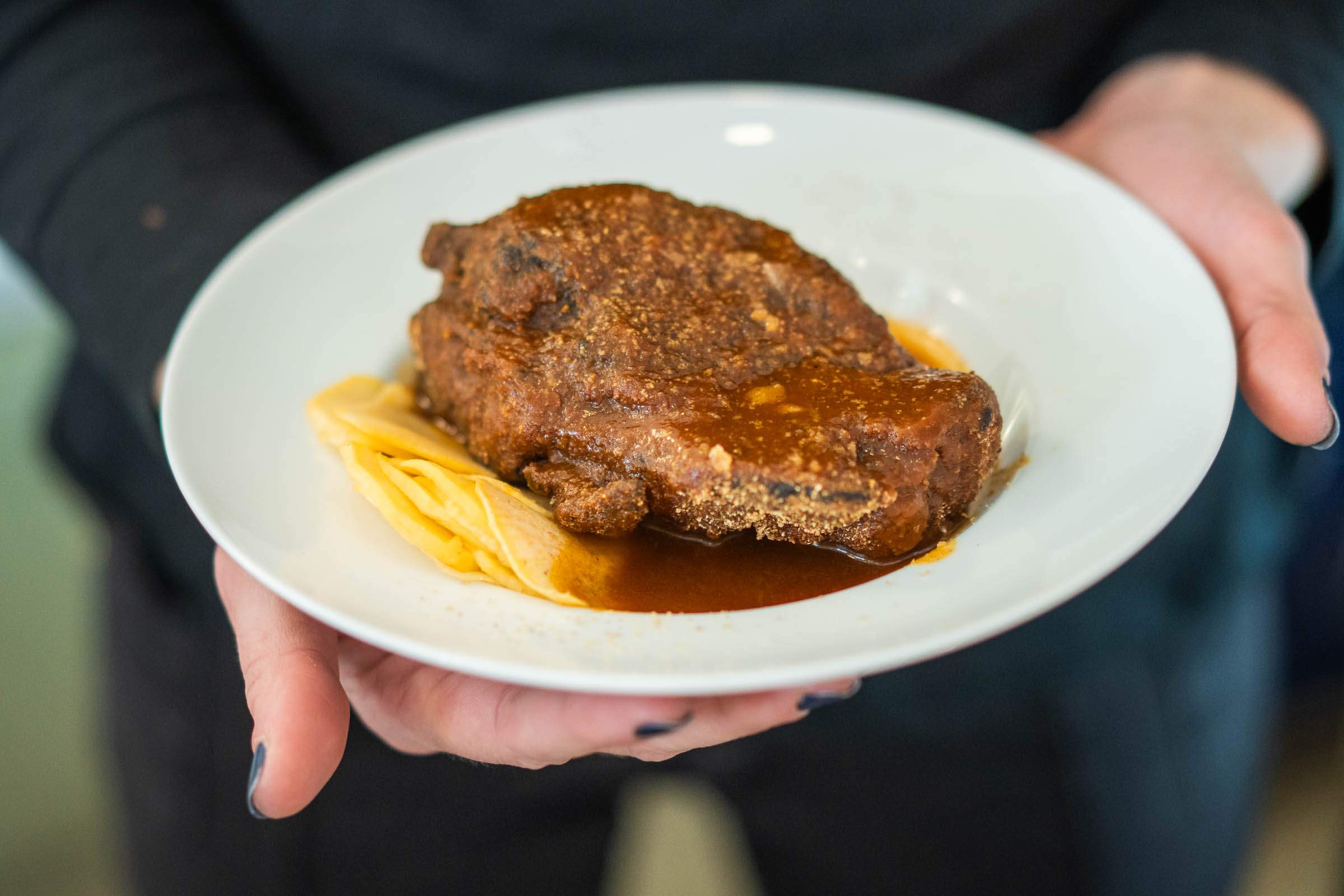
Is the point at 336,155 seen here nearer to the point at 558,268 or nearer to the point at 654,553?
the point at 558,268

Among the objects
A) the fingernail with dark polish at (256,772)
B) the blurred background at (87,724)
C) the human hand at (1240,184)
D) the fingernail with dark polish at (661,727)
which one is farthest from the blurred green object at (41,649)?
the human hand at (1240,184)

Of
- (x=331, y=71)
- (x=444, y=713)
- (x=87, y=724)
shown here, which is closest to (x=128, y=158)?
(x=331, y=71)

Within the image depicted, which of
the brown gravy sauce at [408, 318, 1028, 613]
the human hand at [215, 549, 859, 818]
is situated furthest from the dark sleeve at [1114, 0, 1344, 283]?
the human hand at [215, 549, 859, 818]

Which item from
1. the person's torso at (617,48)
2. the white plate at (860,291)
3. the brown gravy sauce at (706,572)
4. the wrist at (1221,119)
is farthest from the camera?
the person's torso at (617,48)

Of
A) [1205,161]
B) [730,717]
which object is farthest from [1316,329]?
[730,717]

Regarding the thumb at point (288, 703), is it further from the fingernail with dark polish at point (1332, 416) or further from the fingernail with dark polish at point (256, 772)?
the fingernail with dark polish at point (1332, 416)

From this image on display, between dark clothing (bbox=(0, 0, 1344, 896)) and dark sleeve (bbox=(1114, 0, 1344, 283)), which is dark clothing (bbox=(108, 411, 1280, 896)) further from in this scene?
dark sleeve (bbox=(1114, 0, 1344, 283))
